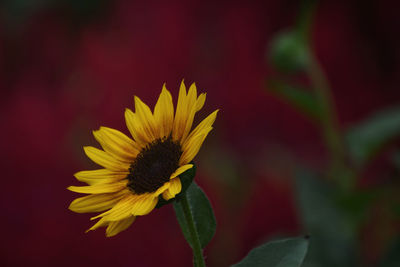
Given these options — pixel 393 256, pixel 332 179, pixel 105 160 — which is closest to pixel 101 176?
pixel 105 160

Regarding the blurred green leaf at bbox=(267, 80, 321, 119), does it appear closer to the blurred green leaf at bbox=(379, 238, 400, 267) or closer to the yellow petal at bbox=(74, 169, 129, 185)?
the blurred green leaf at bbox=(379, 238, 400, 267)

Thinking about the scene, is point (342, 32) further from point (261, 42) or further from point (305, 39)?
point (305, 39)

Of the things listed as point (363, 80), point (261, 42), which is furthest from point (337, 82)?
point (261, 42)

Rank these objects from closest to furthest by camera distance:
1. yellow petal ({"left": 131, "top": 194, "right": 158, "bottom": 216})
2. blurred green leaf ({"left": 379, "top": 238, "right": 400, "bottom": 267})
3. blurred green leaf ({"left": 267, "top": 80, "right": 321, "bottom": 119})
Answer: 1. yellow petal ({"left": 131, "top": 194, "right": 158, "bottom": 216})
2. blurred green leaf ({"left": 379, "top": 238, "right": 400, "bottom": 267})
3. blurred green leaf ({"left": 267, "top": 80, "right": 321, "bottom": 119})

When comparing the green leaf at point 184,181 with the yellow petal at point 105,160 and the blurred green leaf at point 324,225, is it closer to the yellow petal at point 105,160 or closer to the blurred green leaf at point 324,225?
the yellow petal at point 105,160

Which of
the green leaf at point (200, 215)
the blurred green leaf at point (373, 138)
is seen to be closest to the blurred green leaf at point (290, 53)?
the blurred green leaf at point (373, 138)

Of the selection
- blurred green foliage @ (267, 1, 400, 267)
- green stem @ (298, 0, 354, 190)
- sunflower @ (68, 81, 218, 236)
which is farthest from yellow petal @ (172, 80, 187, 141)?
green stem @ (298, 0, 354, 190)

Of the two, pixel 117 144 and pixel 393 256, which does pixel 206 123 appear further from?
pixel 393 256
